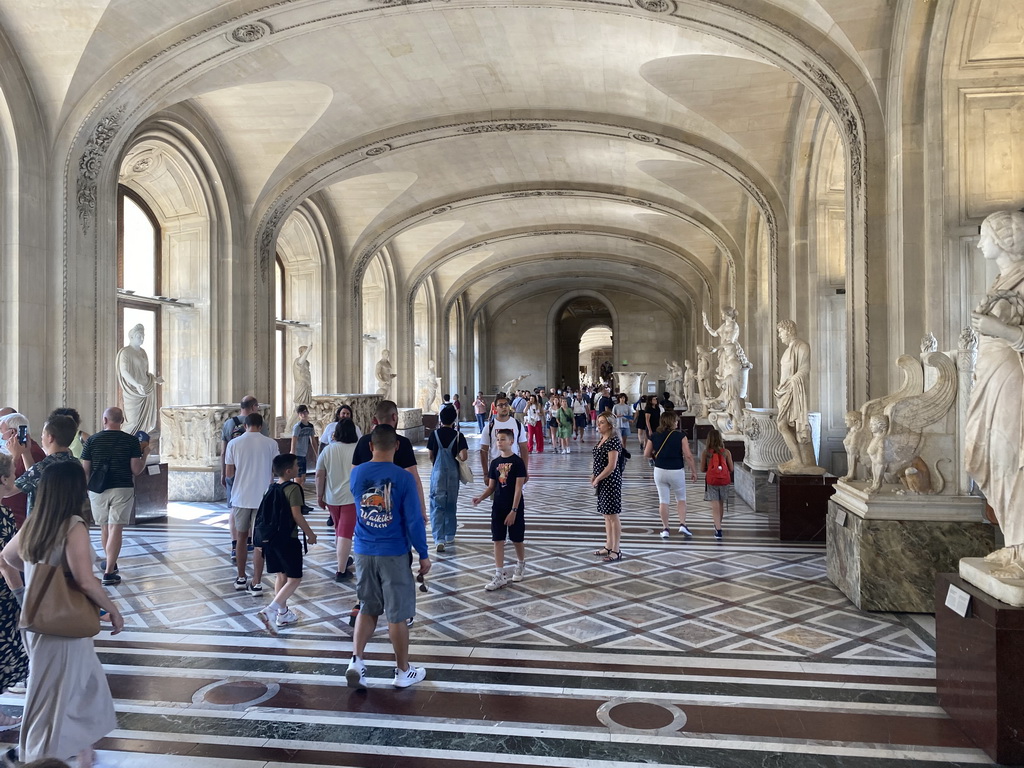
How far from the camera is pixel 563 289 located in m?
34.8

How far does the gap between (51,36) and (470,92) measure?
565 centimetres

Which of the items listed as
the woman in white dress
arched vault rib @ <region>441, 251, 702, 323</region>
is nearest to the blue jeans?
the woman in white dress

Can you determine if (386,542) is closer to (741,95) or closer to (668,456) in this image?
(668,456)

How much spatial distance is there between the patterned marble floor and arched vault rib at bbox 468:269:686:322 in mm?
25195

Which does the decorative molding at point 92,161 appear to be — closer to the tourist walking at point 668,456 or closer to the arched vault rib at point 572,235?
the tourist walking at point 668,456

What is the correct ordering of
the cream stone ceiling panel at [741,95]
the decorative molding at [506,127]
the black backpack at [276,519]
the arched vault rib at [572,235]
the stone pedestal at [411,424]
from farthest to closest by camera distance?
the arched vault rib at [572,235] < the stone pedestal at [411,424] < the decorative molding at [506,127] < the cream stone ceiling panel at [741,95] < the black backpack at [276,519]

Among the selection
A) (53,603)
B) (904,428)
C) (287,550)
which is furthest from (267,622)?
(904,428)

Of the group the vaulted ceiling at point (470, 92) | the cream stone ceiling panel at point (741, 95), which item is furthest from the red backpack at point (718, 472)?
the cream stone ceiling panel at point (741, 95)

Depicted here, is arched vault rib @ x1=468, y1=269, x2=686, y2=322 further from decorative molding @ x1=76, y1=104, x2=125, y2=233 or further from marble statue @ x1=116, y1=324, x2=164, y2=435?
marble statue @ x1=116, y1=324, x2=164, y2=435

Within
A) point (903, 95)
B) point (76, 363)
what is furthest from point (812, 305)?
point (76, 363)

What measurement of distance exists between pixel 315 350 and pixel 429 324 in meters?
9.12

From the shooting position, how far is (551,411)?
61.4 ft

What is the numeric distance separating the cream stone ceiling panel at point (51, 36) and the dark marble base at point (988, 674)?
374 inches

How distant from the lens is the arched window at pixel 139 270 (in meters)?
12.7
